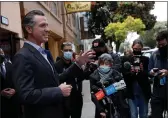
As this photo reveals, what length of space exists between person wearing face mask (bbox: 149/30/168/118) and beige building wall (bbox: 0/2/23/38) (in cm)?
401

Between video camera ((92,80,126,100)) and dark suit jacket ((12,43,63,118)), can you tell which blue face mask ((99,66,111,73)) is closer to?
video camera ((92,80,126,100))

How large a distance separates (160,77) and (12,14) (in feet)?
17.2

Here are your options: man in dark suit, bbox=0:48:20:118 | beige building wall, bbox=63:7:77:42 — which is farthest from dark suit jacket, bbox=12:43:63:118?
beige building wall, bbox=63:7:77:42

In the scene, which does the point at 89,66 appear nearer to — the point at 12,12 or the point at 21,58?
the point at 21,58

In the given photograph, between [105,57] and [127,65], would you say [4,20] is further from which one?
[105,57]

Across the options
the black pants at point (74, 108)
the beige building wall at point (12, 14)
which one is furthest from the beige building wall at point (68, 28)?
the black pants at point (74, 108)

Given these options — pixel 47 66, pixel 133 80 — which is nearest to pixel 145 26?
pixel 133 80

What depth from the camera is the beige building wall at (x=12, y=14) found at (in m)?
7.90

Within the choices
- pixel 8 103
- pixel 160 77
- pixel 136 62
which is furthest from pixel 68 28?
pixel 8 103

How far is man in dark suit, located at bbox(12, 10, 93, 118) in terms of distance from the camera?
7.95 feet

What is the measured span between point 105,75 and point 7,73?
152 centimetres

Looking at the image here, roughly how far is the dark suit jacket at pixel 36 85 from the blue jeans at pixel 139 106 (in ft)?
10.8

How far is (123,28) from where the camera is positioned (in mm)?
32906

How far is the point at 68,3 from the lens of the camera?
15.4 m
